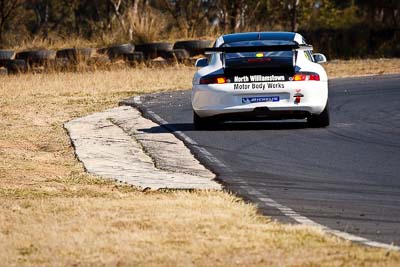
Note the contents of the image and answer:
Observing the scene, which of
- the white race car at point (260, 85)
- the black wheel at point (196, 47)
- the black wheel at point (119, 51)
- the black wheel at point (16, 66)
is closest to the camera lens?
the white race car at point (260, 85)

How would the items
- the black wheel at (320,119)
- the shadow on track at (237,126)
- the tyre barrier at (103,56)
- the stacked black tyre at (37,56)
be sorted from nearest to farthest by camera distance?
the black wheel at (320,119) → the shadow on track at (237,126) → the tyre barrier at (103,56) → the stacked black tyre at (37,56)

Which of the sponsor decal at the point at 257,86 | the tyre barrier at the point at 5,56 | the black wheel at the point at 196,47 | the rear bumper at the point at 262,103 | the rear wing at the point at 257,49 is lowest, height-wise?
the tyre barrier at the point at 5,56

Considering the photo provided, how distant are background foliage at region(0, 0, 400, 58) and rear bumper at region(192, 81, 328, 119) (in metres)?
23.5

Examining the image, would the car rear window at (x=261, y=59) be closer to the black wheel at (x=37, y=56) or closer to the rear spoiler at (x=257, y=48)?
the rear spoiler at (x=257, y=48)

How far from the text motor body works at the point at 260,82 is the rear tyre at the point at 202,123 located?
31.1 inches

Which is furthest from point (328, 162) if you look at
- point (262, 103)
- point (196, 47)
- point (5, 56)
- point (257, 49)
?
point (5, 56)

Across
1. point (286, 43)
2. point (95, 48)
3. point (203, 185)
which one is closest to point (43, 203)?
point (203, 185)

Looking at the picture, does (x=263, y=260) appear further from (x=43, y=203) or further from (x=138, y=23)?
(x=138, y=23)

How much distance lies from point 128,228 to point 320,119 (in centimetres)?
850

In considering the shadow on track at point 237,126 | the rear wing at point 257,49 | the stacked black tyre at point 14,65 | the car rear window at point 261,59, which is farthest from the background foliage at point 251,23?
the car rear window at point 261,59

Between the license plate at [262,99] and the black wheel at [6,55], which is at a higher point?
the license plate at [262,99]

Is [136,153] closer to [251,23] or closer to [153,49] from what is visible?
[153,49]

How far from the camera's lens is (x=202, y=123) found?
17.1 m

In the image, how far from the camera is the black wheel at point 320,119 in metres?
16.9
